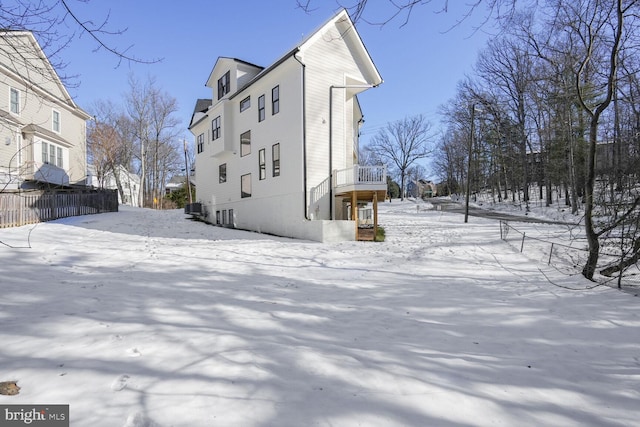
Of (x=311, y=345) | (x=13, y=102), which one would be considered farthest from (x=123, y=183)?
(x=311, y=345)

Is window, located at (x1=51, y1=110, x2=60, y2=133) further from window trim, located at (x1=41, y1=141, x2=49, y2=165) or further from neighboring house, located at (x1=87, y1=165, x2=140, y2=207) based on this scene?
neighboring house, located at (x1=87, y1=165, x2=140, y2=207)

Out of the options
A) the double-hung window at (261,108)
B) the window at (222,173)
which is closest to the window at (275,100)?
the double-hung window at (261,108)

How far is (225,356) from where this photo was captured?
339 cm

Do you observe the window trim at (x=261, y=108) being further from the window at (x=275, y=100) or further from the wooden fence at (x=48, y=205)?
the wooden fence at (x=48, y=205)

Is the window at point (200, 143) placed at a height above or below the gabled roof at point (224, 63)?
below

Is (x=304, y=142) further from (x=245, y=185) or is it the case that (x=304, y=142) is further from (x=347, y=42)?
(x=347, y=42)

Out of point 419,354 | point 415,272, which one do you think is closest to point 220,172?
point 415,272

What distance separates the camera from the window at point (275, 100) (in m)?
16.0

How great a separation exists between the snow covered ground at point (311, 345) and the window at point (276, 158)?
28.1 feet

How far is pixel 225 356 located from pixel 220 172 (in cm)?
1920

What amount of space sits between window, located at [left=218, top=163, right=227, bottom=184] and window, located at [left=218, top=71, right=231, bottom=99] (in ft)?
14.7

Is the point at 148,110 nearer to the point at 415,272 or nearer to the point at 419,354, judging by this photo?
the point at 415,272

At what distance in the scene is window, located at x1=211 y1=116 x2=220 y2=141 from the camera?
2041 cm

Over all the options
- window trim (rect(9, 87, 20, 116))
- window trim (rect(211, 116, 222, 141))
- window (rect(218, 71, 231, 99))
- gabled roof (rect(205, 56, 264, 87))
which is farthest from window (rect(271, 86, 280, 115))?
window trim (rect(9, 87, 20, 116))
